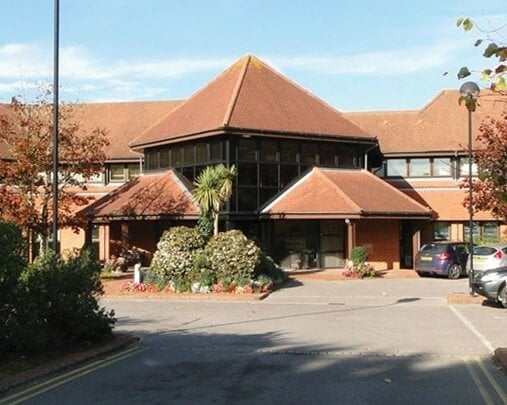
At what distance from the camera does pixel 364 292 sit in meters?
21.8

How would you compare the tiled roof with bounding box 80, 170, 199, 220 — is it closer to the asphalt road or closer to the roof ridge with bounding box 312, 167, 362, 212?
the roof ridge with bounding box 312, 167, 362, 212

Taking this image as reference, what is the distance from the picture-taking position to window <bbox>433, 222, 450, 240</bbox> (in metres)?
34.0

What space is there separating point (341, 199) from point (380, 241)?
4025mm

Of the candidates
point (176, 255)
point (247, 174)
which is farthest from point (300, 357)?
point (247, 174)


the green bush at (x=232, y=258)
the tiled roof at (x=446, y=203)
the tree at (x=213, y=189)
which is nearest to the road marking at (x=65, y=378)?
the green bush at (x=232, y=258)

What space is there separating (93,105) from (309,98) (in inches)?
542

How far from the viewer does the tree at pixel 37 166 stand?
2511cm

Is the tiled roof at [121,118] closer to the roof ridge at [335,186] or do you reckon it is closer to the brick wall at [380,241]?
the roof ridge at [335,186]

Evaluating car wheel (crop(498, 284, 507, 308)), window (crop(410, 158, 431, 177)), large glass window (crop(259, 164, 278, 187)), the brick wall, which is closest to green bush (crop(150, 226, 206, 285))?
large glass window (crop(259, 164, 278, 187))

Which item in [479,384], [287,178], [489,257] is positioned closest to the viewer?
[479,384]

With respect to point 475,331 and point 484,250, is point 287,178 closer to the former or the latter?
point 484,250

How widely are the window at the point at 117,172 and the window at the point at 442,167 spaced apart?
1527 cm

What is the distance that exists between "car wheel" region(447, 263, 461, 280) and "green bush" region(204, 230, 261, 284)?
822cm

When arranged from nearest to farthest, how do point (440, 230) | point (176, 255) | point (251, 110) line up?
point (176, 255) → point (251, 110) → point (440, 230)
